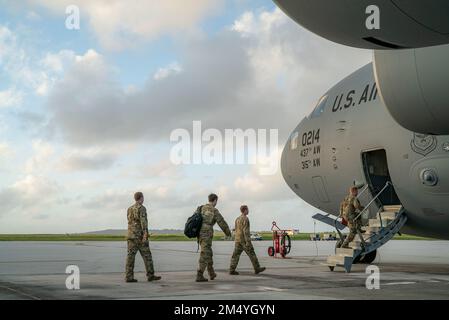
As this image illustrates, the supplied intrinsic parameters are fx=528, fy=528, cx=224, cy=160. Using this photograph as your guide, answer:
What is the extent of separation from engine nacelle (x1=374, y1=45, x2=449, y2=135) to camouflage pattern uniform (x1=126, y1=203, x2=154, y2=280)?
690 cm

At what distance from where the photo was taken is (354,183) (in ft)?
52.0

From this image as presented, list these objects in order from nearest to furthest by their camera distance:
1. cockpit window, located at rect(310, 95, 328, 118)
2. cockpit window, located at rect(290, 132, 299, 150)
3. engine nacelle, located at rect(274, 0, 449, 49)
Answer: engine nacelle, located at rect(274, 0, 449, 49) < cockpit window, located at rect(310, 95, 328, 118) < cockpit window, located at rect(290, 132, 299, 150)

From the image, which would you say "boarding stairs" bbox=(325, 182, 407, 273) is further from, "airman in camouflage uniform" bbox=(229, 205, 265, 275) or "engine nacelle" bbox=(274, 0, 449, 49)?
"engine nacelle" bbox=(274, 0, 449, 49)

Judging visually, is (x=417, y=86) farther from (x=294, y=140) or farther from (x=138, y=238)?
(x=294, y=140)

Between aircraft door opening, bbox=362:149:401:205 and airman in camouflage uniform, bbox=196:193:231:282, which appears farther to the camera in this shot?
aircraft door opening, bbox=362:149:401:205

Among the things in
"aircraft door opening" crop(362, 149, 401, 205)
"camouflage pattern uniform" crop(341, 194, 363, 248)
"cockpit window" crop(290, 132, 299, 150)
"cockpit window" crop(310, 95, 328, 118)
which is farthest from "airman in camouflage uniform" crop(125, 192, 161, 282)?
"cockpit window" crop(290, 132, 299, 150)

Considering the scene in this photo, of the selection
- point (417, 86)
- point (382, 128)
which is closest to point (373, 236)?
point (382, 128)

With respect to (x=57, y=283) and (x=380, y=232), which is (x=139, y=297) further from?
(x=380, y=232)

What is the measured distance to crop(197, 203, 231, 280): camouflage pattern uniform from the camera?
1214cm

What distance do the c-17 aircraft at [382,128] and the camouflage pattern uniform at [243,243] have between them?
6.96ft

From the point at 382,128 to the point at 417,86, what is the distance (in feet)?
27.0

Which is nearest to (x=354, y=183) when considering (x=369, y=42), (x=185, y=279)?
(x=185, y=279)

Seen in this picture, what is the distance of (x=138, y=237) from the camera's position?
12000mm

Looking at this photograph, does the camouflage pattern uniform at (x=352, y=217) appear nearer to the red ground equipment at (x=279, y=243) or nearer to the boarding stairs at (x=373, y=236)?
the boarding stairs at (x=373, y=236)
